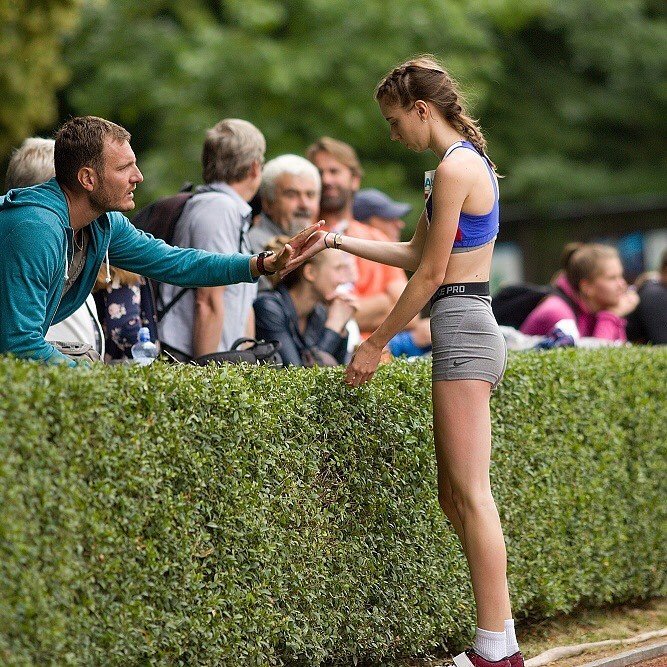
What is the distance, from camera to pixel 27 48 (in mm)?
15078

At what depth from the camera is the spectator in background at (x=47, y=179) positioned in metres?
5.65

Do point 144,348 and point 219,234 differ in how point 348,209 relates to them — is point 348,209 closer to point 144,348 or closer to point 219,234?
point 219,234

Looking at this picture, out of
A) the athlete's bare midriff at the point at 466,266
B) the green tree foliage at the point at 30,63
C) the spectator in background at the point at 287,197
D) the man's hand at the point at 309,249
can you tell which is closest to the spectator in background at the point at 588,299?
the spectator in background at the point at 287,197

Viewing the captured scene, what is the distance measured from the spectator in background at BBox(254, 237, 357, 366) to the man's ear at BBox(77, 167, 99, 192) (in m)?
2.38

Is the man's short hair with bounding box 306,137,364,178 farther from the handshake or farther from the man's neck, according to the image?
the man's neck

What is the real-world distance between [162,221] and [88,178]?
1984 millimetres

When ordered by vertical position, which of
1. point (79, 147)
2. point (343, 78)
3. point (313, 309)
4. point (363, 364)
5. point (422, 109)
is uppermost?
point (343, 78)

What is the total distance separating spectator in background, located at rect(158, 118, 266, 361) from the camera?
650 centimetres

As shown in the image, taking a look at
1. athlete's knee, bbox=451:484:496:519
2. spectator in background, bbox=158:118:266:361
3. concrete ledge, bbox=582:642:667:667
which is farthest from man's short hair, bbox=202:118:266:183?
concrete ledge, bbox=582:642:667:667

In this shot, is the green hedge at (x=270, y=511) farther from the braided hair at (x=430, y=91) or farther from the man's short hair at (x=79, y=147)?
the braided hair at (x=430, y=91)

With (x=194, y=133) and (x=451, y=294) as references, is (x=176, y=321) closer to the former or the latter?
(x=451, y=294)

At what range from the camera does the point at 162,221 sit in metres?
6.58

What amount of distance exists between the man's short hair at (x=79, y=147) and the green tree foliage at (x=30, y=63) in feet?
29.7

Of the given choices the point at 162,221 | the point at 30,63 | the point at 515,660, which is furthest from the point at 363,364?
the point at 30,63
